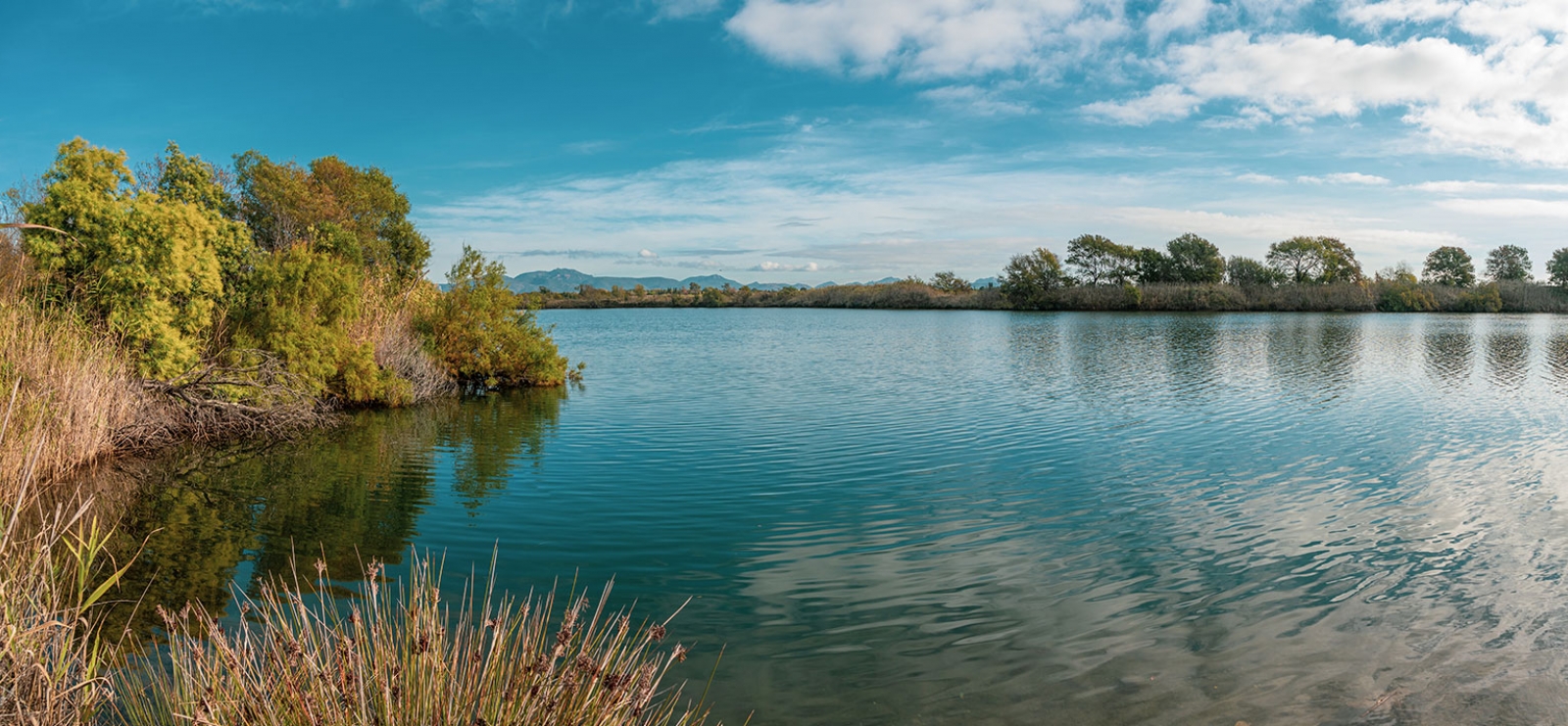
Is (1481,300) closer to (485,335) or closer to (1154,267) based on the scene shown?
(1154,267)

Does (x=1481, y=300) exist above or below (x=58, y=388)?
above

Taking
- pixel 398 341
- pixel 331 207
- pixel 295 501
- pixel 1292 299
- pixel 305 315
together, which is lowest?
pixel 295 501

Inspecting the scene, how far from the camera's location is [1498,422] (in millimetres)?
14109

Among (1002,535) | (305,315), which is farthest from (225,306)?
(1002,535)

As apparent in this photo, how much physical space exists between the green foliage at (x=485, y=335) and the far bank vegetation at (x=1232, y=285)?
60242 millimetres

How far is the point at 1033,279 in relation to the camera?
75.9 metres

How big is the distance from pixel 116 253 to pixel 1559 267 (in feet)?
297

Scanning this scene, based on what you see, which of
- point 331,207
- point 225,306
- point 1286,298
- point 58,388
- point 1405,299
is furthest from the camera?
point 1286,298

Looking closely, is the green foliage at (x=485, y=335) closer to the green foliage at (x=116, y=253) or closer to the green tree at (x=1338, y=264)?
the green foliage at (x=116, y=253)

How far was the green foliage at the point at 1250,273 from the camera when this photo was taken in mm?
72250

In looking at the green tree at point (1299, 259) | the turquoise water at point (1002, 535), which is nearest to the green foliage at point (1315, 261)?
the green tree at point (1299, 259)

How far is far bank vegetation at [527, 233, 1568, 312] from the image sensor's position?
66062mm

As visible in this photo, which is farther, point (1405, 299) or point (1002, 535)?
point (1405, 299)

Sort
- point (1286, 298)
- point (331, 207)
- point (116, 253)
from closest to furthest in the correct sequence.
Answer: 1. point (116, 253)
2. point (331, 207)
3. point (1286, 298)
